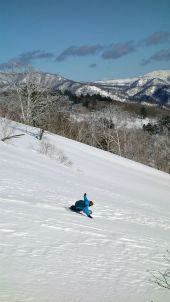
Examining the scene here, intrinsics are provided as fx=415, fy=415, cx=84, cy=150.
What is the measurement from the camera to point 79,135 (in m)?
56.7

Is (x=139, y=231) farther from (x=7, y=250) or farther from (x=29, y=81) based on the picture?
(x=29, y=81)

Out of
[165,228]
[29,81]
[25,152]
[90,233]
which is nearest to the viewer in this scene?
[90,233]

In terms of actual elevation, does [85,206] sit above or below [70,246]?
above

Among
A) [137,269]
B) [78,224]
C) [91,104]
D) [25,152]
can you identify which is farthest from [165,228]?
[91,104]

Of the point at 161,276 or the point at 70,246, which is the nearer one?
the point at 161,276

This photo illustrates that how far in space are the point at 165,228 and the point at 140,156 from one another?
173 feet

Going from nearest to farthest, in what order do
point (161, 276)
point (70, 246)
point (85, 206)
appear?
point (161, 276) → point (70, 246) → point (85, 206)

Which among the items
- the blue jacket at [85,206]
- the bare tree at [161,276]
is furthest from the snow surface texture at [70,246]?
the blue jacket at [85,206]

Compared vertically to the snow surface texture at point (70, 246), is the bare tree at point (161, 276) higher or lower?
lower

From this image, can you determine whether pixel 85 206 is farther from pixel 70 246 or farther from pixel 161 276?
pixel 161 276

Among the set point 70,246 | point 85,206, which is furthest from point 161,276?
point 85,206

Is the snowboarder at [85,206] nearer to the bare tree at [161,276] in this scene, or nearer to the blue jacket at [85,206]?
the blue jacket at [85,206]

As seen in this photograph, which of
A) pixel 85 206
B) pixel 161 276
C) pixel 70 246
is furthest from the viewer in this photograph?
pixel 85 206

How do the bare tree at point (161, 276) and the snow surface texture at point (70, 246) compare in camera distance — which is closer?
the snow surface texture at point (70, 246)
